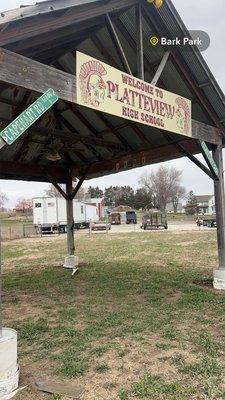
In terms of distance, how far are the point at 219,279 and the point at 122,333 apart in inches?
134

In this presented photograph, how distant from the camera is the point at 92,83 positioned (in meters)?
4.82

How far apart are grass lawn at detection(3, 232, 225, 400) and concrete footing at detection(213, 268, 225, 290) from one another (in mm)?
295

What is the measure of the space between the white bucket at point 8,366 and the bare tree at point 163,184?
84643 mm

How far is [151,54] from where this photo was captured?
6598 mm

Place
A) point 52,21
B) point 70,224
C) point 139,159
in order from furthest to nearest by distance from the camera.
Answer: point 70,224 < point 139,159 < point 52,21

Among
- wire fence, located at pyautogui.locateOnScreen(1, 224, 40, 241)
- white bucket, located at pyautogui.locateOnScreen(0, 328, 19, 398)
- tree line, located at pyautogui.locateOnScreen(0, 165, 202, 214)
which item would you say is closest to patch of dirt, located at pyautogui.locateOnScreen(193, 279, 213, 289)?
white bucket, located at pyautogui.locateOnScreen(0, 328, 19, 398)

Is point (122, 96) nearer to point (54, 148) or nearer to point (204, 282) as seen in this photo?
point (54, 148)

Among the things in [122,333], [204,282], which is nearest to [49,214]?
[204,282]

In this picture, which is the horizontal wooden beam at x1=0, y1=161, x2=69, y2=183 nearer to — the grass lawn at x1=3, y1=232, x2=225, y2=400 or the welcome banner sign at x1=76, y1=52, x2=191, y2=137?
the grass lawn at x1=3, y1=232, x2=225, y2=400

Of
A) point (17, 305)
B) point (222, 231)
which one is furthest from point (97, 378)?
point (222, 231)

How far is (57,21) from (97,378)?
4.19 metres

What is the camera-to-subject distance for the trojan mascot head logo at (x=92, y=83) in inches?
186

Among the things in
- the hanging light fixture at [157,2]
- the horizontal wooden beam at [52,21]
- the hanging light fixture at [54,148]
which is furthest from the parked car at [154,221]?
the horizontal wooden beam at [52,21]

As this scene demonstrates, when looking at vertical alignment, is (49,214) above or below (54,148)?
below
